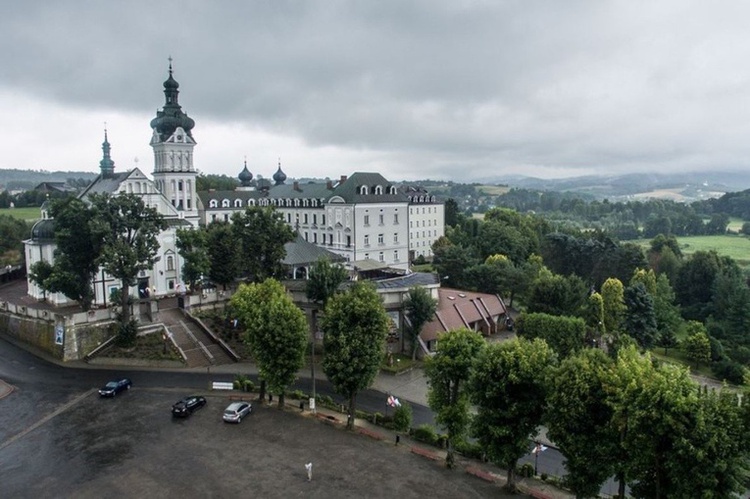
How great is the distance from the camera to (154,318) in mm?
50656

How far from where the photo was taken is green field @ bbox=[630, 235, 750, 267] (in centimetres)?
13745

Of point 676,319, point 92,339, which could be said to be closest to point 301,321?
point 92,339

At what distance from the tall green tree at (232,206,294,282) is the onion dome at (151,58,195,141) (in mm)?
23840

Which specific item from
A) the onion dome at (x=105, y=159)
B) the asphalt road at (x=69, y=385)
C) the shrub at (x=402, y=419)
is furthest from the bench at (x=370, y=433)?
the onion dome at (x=105, y=159)

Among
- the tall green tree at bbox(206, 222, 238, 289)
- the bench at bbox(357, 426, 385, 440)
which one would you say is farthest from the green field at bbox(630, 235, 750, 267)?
the bench at bbox(357, 426, 385, 440)

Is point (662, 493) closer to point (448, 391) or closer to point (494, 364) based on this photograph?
point (494, 364)

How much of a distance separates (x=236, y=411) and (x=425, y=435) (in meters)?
11.7

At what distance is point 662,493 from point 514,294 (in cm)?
5501

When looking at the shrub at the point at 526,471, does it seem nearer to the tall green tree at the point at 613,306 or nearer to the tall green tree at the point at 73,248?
the tall green tree at the point at 73,248

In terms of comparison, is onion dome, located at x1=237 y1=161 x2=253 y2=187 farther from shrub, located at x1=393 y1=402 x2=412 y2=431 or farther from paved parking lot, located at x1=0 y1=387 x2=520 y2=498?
shrub, located at x1=393 y1=402 x2=412 y2=431

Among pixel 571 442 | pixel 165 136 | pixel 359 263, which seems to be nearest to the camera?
pixel 571 442

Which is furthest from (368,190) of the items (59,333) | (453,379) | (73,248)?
(453,379)

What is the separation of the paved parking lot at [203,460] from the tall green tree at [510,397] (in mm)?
2686

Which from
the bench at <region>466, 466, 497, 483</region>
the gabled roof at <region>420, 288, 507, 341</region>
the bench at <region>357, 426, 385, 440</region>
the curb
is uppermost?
the gabled roof at <region>420, 288, 507, 341</region>
